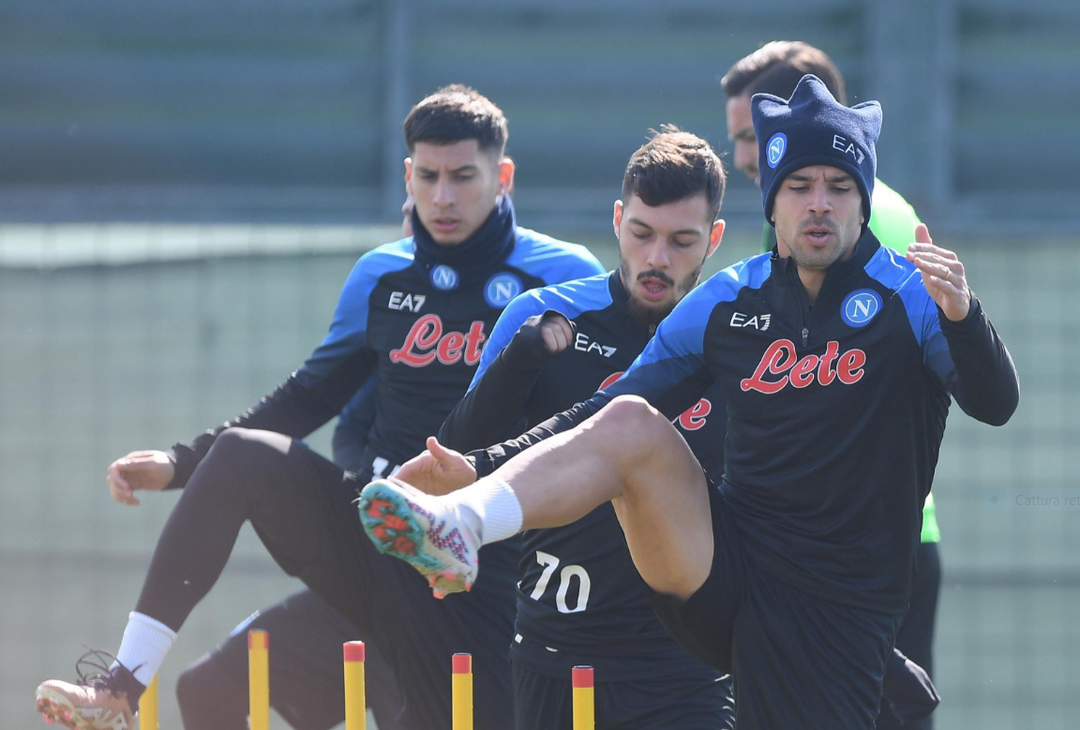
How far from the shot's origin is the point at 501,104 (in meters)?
6.79

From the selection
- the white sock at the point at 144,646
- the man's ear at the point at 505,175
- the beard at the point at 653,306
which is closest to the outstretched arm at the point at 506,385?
the beard at the point at 653,306

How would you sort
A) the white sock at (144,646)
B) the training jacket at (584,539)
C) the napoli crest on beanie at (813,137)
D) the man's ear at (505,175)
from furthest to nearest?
the man's ear at (505,175) < the training jacket at (584,539) < the white sock at (144,646) < the napoli crest on beanie at (813,137)

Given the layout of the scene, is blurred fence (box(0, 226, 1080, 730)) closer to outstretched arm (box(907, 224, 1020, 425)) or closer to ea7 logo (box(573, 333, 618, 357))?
ea7 logo (box(573, 333, 618, 357))

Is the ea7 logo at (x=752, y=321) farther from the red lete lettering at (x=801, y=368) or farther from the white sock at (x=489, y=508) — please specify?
the white sock at (x=489, y=508)

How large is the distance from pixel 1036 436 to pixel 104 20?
177 inches

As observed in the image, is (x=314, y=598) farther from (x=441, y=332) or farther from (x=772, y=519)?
(x=772, y=519)

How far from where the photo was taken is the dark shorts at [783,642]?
9.43 feet

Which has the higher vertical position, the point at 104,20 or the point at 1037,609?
the point at 104,20

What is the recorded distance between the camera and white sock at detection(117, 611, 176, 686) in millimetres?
3143

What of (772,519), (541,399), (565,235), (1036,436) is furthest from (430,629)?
(1036,436)

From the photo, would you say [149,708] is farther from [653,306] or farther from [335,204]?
[335,204]

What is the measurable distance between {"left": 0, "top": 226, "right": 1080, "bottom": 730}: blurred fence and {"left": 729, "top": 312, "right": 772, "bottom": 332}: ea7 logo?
3.30 m

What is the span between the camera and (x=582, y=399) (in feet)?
10.9

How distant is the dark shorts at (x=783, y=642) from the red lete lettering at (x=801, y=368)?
0.25 meters
